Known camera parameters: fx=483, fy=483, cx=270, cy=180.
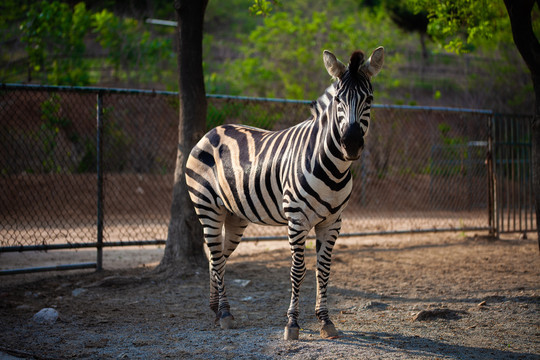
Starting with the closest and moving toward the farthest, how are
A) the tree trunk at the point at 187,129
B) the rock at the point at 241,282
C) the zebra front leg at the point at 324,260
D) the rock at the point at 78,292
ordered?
the zebra front leg at the point at 324,260 → the rock at the point at 78,292 → the rock at the point at 241,282 → the tree trunk at the point at 187,129

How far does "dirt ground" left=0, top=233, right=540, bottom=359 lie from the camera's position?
376 cm

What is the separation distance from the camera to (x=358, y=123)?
3.47 meters

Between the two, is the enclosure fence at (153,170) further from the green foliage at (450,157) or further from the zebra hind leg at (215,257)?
the zebra hind leg at (215,257)

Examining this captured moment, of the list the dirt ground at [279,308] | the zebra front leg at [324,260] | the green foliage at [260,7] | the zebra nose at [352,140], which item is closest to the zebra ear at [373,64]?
the zebra nose at [352,140]

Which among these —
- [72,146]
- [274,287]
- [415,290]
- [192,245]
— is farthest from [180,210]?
[72,146]

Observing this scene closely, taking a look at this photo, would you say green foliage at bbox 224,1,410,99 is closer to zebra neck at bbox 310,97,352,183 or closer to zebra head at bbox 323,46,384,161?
zebra neck at bbox 310,97,352,183

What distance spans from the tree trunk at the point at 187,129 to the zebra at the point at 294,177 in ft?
5.02

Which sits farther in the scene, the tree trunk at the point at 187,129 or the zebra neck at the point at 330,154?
the tree trunk at the point at 187,129

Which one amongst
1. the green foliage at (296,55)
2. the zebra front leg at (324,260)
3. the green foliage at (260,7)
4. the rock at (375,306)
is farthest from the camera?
the green foliage at (296,55)

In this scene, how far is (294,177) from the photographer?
4004 mm

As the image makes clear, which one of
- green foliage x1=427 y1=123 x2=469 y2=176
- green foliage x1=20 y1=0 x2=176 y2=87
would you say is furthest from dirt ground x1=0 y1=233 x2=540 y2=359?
green foliage x1=20 y1=0 x2=176 y2=87

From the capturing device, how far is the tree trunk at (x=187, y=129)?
21.1 feet

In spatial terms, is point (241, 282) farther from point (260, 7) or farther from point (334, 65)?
point (260, 7)

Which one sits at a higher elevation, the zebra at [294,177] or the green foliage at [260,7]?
the green foliage at [260,7]
